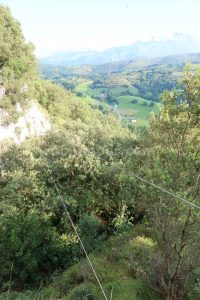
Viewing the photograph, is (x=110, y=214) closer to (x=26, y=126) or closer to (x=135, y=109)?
(x=26, y=126)

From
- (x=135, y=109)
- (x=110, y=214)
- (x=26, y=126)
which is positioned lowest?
(x=135, y=109)

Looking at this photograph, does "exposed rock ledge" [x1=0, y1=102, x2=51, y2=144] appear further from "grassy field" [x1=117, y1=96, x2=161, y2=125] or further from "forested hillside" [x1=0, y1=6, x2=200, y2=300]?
"grassy field" [x1=117, y1=96, x2=161, y2=125]

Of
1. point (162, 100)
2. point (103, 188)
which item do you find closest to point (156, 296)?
point (162, 100)

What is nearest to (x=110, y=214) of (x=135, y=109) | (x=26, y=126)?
(x=26, y=126)

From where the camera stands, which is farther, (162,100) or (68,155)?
(68,155)

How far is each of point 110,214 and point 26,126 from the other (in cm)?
2891

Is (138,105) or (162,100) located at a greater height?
(162,100)

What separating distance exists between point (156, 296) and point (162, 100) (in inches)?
312

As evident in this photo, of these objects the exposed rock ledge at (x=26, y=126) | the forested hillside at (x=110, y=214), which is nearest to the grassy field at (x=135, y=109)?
the exposed rock ledge at (x=26, y=126)

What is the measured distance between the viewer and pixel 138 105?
158 metres

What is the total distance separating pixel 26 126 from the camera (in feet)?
163

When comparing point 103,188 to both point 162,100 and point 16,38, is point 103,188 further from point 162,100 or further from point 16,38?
point 16,38

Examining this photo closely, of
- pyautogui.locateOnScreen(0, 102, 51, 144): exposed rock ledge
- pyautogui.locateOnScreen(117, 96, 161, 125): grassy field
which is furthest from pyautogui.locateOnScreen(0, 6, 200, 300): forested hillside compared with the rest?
pyautogui.locateOnScreen(117, 96, 161, 125): grassy field

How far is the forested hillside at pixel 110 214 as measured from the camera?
36.7ft
